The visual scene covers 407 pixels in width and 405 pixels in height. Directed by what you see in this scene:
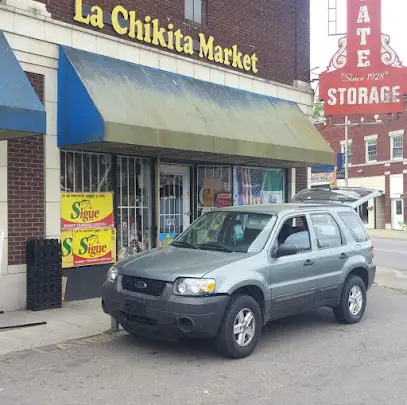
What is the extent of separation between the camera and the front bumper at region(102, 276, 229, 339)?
217 inches

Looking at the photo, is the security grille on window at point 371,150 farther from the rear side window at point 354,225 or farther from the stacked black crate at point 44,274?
the stacked black crate at point 44,274

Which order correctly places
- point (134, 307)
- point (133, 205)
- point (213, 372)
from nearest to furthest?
1. point (213, 372)
2. point (134, 307)
3. point (133, 205)

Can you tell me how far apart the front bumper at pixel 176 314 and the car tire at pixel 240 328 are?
11 cm

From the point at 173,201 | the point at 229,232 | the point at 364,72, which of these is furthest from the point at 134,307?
the point at 364,72

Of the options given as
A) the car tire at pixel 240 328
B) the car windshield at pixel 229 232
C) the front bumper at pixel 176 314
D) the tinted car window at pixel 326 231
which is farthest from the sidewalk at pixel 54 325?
the tinted car window at pixel 326 231

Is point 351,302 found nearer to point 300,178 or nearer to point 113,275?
point 113,275

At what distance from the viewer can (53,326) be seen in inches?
290

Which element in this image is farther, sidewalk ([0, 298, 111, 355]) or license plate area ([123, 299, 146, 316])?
sidewalk ([0, 298, 111, 355])

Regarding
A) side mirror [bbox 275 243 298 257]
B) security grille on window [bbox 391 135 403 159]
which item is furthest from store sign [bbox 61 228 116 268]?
security grille on window [bbox 391 135 403 159]

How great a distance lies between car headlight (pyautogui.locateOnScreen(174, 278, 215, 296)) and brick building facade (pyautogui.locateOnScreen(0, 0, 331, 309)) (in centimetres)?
375

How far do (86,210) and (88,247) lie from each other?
0.65 metres

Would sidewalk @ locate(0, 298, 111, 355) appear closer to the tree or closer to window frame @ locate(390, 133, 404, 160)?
the tree

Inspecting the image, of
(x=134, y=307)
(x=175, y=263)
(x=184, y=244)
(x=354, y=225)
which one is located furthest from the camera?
(x=354, y=225)

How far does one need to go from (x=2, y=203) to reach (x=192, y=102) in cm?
407
